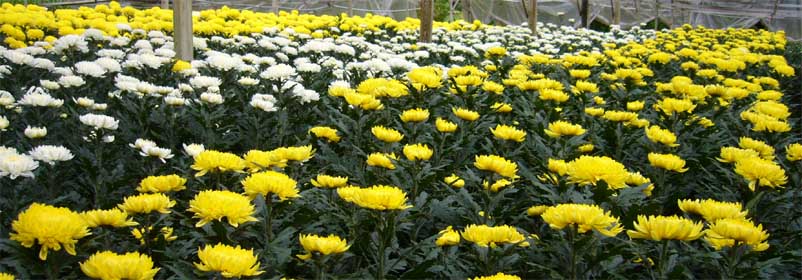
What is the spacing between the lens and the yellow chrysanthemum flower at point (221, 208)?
1376 millimetres

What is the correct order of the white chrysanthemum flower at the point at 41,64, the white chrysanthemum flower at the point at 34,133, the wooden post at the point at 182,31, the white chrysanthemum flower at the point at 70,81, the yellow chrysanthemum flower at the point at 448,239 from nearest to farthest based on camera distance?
the yellow chrysanthemum flower at the point at 448,239 < the white chrysanthemum flower at the point at 34,133 < the white chrysanthemum flower at the point at 70,81 < the white chrysanthemum flower at the point at 41,64 < the wooden post at the point at 182,31

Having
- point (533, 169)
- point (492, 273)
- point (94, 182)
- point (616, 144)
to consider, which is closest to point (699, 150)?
point (616, 144)

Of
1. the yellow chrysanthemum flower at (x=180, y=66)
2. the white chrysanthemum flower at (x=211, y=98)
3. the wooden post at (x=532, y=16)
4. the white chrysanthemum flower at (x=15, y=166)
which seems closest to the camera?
the white chrysanthemum flower at (x=15, y=166)

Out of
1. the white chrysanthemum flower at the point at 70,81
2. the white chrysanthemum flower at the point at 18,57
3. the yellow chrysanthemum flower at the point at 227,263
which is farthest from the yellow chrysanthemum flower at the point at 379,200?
the white chrysanthemum flower at the point at 18,57

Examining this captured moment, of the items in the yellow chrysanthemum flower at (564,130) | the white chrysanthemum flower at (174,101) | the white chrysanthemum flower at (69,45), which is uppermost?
the white chrysanthemum flower at (69,45)

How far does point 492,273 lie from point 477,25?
9536 mm

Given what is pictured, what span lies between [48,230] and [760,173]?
190 centimetres

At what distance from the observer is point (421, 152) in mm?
1995

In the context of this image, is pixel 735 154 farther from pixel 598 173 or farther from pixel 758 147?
pixel 598 173

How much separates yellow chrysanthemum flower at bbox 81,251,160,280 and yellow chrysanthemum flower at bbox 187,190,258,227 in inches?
9.6

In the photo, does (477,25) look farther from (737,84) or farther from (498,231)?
(498,231)

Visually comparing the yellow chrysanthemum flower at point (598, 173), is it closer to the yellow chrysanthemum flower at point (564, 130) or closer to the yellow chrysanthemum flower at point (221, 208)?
the yellow chrysanthemum flower at point (564, 130)

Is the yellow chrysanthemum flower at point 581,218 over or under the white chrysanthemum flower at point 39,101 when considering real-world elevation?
under

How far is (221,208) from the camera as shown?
1.38 m
